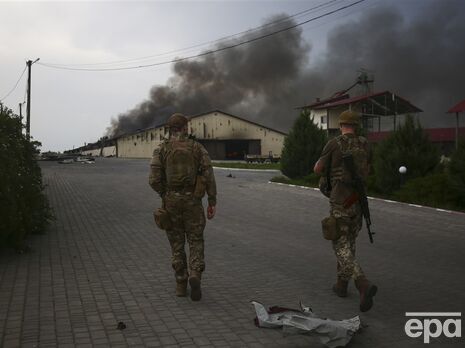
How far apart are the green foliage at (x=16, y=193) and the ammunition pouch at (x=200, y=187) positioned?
3220 millimetres

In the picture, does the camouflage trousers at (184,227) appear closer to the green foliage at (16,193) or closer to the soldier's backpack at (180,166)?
the soldier's backpack at (180,166)

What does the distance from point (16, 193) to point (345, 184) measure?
15.8ft

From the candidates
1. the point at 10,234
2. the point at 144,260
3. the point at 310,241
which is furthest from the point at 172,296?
the point at 310,241

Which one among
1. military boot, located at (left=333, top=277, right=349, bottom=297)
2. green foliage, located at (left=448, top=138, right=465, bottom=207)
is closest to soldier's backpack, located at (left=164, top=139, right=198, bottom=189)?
military boot, located at (left=333, top=277, right=349, bottom=297)

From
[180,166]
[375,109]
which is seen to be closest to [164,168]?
[180,166]

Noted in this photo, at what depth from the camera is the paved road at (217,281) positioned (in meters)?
4.20

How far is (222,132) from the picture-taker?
5872cm

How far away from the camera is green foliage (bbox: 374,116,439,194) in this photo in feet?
47.9

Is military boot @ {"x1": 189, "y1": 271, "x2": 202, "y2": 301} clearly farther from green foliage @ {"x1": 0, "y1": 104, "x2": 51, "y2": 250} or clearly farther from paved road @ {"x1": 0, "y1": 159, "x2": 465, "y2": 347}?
green foliage @ {"x1": 0, "y1": 104, "x2": 51, "y2": 250}

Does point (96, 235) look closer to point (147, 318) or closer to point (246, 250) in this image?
point (246, 250)

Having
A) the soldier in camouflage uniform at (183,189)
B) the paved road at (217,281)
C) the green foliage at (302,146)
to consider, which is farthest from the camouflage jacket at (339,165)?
the green foliage at (302,146)

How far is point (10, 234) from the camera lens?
292 inches

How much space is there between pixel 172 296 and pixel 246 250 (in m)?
2.70

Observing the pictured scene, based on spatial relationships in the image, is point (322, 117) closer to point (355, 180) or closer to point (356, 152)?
point (356, 152)
